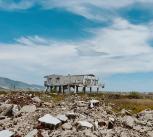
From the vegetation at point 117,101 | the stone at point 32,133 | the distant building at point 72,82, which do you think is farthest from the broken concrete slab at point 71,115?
the distant building at point 72,82

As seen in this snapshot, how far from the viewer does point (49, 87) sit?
81312mm

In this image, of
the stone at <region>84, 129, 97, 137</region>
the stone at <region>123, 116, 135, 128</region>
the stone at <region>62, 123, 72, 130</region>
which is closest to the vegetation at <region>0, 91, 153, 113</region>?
the stone at <region>123, 116, 135, 128</region>

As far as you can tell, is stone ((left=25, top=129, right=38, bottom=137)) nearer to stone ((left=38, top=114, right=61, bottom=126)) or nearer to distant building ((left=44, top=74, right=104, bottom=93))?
stone ((left=38, top=114, right=61, bottom=126))

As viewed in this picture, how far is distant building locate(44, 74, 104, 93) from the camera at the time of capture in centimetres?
7469

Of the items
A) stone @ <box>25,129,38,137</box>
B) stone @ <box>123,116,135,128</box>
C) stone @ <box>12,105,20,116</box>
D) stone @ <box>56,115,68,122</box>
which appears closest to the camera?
stone @ <box>25,129,38,137</box>

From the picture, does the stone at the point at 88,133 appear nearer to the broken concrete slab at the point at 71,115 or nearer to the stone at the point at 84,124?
Result: the stone at the point at 84,124

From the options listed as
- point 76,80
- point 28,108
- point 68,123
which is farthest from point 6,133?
point 76,80

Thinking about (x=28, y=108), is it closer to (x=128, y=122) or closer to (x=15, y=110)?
(x=15, y=110)

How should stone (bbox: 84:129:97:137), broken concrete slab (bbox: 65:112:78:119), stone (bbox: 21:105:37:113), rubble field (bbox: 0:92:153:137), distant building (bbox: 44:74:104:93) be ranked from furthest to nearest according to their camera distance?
distant building (bbox: 44:74:104:93) → stone (bbox: 21:105:37:113) → broken concrete slab (bbox: 65:112:78:119) → rubble field (bbox: 0:92:153:137) → stone (bbox: 84:129:97:137)

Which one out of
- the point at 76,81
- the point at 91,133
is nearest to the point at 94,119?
the point at 91,133

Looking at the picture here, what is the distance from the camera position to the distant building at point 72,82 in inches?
2940

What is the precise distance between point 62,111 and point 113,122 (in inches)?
150

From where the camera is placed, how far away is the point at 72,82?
75.4m

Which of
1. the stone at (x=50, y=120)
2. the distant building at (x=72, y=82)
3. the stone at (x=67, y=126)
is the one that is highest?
the distant building at (x=72, y=82)
